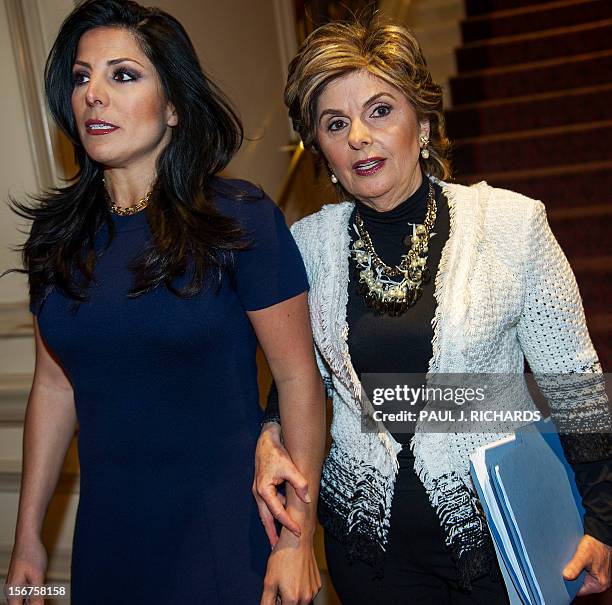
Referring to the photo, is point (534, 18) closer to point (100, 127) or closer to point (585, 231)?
point (585, 231)

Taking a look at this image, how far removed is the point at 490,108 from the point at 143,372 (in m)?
3.82

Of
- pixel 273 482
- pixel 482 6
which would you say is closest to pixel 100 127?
pixel 273 482

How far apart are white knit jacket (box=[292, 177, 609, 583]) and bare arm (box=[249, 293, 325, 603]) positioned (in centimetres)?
10

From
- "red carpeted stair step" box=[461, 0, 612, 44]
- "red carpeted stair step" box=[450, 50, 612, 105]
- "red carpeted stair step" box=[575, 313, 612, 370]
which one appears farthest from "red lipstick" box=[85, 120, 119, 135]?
"red carpeted stair step" box=[461, 0, 612, 44]

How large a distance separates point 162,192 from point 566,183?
3.06 meters

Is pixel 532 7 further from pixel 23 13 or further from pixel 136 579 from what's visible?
pixel 136 579

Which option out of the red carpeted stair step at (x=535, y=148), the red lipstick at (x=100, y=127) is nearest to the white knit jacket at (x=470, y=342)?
the red lipstick at (x=100, y=127)

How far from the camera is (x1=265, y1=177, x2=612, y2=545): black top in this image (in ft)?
5.45

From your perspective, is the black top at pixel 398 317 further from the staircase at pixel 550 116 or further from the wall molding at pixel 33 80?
the staircase at pixel 550 116

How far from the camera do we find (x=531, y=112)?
4.83 m

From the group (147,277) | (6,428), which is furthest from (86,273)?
(6,428)

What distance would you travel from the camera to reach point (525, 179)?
4.39 metres

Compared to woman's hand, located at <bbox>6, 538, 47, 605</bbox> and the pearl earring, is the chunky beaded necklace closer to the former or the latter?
the pearl earring

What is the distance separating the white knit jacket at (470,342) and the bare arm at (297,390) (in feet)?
0.33
